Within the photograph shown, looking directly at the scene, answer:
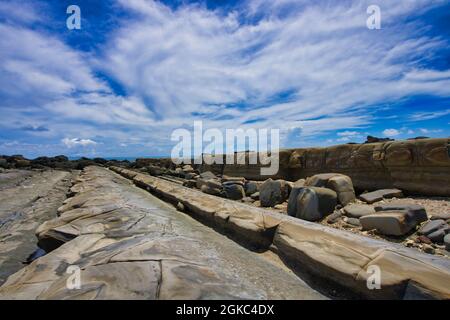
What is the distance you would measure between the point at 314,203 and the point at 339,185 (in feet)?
3.21

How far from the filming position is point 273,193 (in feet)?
20.6

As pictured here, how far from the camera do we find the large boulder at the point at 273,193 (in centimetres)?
623

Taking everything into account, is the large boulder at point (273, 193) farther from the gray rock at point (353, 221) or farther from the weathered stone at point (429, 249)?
the weathered stone at point (429, 249)

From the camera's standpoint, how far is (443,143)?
488 cm

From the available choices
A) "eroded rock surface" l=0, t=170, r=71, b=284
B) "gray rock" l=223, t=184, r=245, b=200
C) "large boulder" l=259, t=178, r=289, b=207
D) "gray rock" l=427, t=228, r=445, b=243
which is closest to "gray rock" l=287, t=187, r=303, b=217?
"large boulder" l=259, t=178, r=289, b=207

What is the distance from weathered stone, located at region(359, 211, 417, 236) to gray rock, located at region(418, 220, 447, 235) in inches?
4.7

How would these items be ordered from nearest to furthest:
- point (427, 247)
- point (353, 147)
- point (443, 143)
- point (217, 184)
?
point (427, 247), point (443, 143), point (353, 147), point (217, 184)

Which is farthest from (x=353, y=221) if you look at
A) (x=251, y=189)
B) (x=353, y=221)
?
(x=251, y=189)

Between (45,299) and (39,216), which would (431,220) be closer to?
(45,299)

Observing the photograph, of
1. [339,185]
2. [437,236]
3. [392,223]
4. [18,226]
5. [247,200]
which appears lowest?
[18,226]

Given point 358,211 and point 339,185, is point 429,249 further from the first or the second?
point 339,185

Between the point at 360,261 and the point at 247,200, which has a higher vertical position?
the point at 360,261

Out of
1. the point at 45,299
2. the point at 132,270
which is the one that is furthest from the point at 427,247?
the point at 45,299
